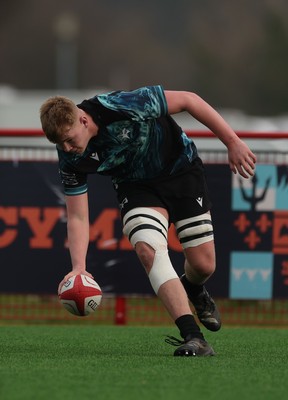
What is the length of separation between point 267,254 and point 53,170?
201 centimetres

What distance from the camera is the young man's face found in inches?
337

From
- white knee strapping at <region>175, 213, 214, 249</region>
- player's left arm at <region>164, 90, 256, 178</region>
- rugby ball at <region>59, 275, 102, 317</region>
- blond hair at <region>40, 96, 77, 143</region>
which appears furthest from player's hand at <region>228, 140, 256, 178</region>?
rugby ball at <region>59, 275, 102, 317</region>

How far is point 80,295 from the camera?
29.1ft

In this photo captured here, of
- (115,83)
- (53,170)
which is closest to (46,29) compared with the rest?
(115,83)

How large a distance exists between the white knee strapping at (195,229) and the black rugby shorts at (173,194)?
4 centimetres

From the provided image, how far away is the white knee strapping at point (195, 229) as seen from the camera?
941 cm

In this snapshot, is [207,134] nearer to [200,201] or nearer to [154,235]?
[200,201]

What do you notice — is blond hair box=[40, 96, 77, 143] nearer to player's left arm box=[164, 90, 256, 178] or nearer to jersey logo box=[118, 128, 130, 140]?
jersey logo box=[118, 128, 130, 140]

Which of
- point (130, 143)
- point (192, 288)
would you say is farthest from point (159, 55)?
point (130, 143)

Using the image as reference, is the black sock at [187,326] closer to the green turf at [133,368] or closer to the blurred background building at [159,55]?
the green turf at [133,368]

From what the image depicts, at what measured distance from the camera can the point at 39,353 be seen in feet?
30.5

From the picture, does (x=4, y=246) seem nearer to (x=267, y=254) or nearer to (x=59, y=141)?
(x=267, y=254)

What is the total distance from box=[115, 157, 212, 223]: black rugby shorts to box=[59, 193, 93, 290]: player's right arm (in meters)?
0.26

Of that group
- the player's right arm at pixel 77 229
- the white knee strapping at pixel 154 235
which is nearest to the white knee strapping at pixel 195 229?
the white knee strapping at pixel 154 235
